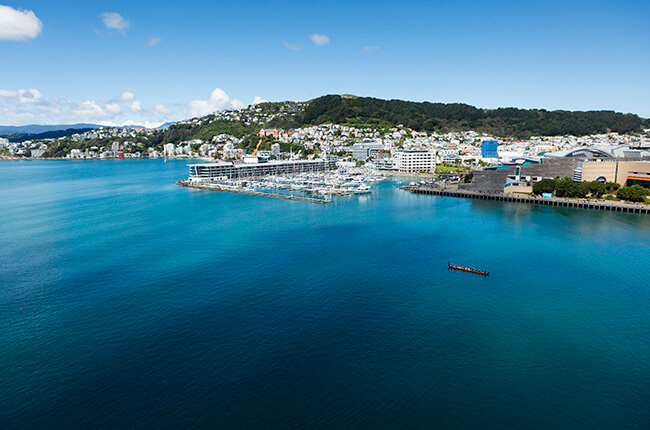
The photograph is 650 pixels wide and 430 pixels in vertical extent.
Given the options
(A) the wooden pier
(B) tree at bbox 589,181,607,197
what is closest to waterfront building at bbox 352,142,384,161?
(A) the wooden pier

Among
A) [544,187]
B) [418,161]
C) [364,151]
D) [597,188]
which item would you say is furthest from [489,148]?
[597,188]

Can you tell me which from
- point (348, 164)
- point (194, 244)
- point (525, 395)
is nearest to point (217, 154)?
point (348, 164)

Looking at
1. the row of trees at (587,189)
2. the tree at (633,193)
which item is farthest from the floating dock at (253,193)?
the tree at (633,193)

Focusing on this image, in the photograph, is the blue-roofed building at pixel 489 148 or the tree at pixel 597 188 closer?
the tree at pixel 597 188

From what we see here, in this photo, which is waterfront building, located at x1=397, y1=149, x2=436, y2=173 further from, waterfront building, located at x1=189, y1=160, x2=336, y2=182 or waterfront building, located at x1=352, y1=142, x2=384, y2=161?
waterfront building, located at x1=352, y1=142, x2=384, y2=161

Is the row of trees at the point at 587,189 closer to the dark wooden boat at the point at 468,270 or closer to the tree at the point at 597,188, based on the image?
the tree at the point at 597,188

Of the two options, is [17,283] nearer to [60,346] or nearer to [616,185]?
[60,346]
